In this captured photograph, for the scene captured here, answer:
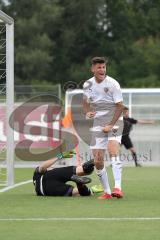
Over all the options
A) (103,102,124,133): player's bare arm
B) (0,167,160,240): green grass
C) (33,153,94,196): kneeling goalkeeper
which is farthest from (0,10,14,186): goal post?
(103,102,124,133): player's bare arm

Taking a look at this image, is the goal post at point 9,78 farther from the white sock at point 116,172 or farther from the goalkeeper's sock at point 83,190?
the white sock at point 116,172

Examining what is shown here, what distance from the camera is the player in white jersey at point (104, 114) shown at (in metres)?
11.4

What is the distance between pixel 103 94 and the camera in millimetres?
11461

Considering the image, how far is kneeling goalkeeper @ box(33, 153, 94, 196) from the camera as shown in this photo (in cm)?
1188

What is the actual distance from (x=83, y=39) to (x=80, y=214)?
6416 cm

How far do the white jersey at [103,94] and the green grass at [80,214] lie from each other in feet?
4.25

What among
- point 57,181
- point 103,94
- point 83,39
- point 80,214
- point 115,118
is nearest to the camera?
point 80,214

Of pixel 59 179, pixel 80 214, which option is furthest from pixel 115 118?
pixel 80 214

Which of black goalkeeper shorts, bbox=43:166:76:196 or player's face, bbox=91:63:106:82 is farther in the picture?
black goalkeeper shorts, bbox=43:166:76:196

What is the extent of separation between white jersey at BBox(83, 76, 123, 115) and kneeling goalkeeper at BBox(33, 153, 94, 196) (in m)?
0.89

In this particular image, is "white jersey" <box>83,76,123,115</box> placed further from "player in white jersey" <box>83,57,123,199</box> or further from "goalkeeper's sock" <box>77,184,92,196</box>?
"goalkeeper's sock" <box>77,184,92,196</box>

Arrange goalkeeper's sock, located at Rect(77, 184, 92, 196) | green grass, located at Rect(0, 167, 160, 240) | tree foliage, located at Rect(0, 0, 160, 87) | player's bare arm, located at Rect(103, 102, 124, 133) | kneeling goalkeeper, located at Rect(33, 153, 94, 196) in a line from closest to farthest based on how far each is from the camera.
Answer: green grass, located at Rect(0, 167, 160, 240) → player's bare arm, located at Rect(103, 102, 124, 133) → kneeling goalkeeper, located at Rect(33, 153, 94, 196) → goalkeeper's sock, located at Rect(77, 184, 92, 196) → tree foliage, located at Rect(0, 0, 160, 87)

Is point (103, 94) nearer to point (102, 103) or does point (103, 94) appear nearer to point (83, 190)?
point (102, 103)

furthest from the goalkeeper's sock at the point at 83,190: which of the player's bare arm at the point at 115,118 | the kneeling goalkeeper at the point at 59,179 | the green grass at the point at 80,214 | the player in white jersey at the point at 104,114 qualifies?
the player's bare arm at the point at 115,118
